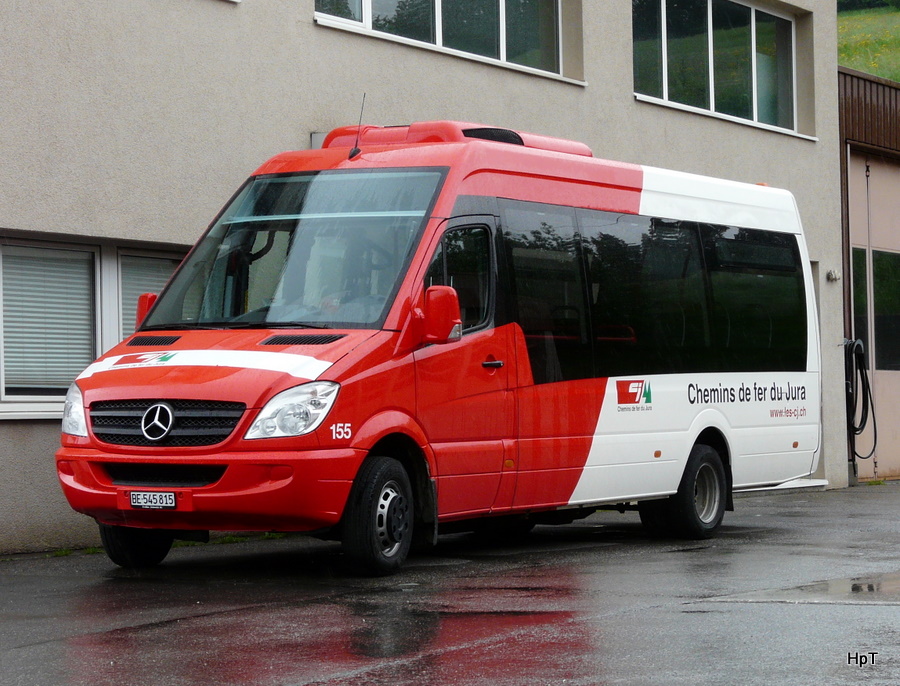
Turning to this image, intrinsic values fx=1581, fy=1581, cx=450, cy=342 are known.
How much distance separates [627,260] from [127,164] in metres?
4.15

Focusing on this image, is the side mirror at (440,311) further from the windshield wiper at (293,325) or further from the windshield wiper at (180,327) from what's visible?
the windshield wiper at (180,327)

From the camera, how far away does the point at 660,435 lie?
41.4ft

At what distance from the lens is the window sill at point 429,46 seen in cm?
1502

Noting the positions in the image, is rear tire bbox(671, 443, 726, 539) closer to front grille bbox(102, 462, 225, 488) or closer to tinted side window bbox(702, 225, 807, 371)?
tinted side window bbox(702, 225, 807, 371)

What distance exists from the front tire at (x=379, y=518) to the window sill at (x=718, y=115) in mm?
10615

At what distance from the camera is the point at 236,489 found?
9.09 m

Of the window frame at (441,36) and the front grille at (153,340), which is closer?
the front grille at (153,340)

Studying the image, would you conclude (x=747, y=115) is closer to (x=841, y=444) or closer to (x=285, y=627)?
(x=841, y=444)

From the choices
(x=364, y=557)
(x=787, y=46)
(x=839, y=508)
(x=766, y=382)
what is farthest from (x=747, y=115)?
(x=364, y=557)

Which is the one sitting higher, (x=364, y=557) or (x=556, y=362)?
(x=556, y=362)

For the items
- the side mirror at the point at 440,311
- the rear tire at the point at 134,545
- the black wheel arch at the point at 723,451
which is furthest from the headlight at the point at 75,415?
the black wheel arch at the point at 723,451

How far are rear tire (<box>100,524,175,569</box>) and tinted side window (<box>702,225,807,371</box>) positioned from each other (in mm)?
5329

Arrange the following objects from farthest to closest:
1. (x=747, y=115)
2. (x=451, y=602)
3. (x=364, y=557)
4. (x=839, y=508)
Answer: (x=747, y=115) < (x=839, y=508) < (x=364, y=557) < (x=451, y=602)

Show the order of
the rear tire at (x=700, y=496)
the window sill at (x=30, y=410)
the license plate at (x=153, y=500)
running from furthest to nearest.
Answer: the rear tire at (x=700, y=496), the window sill at (x=30, y=410), the license plate at (x=153, y=500)
